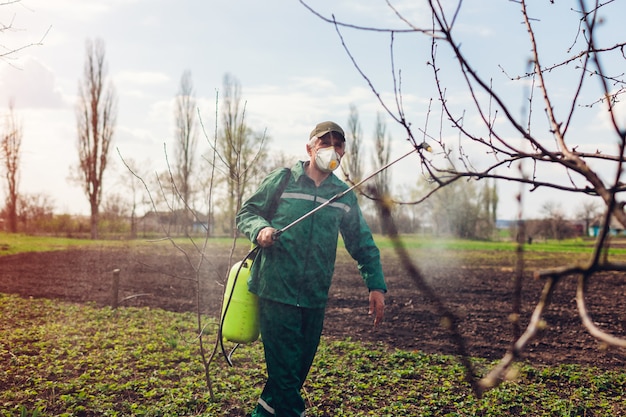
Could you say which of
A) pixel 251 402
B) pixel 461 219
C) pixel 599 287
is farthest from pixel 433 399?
pixel 461 219

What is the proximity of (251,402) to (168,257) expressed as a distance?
13.9 meters

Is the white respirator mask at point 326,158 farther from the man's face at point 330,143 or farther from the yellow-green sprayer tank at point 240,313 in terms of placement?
the yellow-green sprayer tank at point 240,313

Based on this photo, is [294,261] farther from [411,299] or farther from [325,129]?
[411,299]

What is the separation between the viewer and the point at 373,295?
3.60 m

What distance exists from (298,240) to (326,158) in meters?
0.52

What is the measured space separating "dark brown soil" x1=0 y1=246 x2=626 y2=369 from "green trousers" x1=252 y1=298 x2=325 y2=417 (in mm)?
812

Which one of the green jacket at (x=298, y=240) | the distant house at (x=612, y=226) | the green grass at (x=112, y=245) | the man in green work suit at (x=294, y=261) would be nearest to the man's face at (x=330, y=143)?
the man in green work suit at (x=294, y=261)

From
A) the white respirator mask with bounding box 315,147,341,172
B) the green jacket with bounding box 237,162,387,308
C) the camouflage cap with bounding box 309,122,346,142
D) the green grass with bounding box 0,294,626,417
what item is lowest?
the green grass with bounding box 0,294,626,417

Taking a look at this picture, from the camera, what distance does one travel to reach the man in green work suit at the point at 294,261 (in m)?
3.28

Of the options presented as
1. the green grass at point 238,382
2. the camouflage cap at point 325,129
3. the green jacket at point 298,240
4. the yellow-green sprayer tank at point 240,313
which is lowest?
the green grass at point 238,382

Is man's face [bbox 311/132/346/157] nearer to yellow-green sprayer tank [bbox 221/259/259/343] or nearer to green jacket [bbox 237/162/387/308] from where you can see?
green jacket [bbox 237/162/387/308]

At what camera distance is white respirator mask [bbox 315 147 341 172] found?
3346 millimetres

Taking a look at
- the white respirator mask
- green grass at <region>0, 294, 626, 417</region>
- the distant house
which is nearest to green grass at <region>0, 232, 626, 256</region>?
green grass at <region>0, 294, 626, 417</region>

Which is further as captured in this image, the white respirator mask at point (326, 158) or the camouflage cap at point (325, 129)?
the camouflage cap at point (325, 129)
